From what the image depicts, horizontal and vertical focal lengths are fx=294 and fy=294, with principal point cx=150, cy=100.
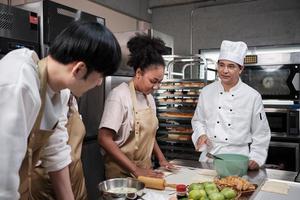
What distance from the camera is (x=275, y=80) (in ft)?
10.6

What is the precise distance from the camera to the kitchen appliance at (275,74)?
3.12m

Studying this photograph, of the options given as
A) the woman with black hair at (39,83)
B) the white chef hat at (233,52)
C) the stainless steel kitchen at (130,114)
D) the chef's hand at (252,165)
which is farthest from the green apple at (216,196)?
the white chef hat at (233,52)

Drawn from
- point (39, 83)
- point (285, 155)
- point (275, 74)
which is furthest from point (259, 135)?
point (39, 83)

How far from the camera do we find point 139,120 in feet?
5.90

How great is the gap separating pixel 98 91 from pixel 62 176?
4.45 feet

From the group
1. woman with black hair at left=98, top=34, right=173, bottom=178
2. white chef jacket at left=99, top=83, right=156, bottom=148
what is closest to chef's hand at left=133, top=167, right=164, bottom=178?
woman with black hair at left=98, top=34, right=173, bottom=178

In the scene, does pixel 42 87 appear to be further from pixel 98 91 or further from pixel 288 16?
pixel 288 16

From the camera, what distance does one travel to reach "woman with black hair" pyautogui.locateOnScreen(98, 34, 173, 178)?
168cm

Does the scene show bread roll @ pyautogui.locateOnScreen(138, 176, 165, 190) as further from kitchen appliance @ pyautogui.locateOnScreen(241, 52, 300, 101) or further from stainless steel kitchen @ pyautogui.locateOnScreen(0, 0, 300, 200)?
kitchen appliance @ pyautogui.locateOnScreen(241, 52, 300, 101)

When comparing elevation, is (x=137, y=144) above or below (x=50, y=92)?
below

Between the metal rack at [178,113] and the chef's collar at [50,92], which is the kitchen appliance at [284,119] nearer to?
the metal rack at [178,113]

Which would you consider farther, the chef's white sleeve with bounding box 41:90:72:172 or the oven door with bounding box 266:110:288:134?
the oven door with bounding box 266:110:288:134

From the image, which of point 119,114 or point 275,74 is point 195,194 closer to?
point 119,114

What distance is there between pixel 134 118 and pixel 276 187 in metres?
0.85
